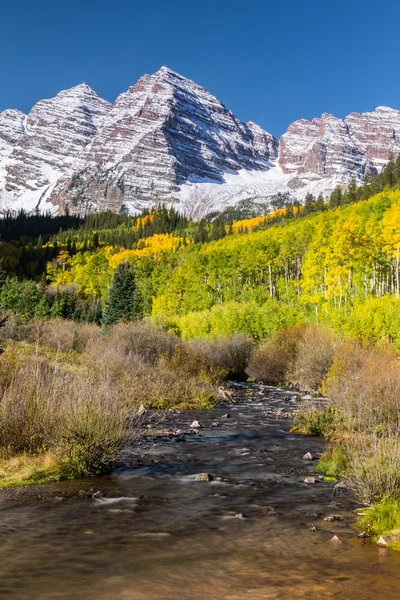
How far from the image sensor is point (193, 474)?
13031mm

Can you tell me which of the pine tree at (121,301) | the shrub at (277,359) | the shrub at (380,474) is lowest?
the shrub at (277,359)

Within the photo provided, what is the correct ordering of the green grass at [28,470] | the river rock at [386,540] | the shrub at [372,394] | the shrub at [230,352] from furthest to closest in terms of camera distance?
the shrub at [230,352] < the shrub at [372,394] < the green grass at [28,470] < the river rock at [386,540]

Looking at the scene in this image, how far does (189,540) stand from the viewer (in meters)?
8.59

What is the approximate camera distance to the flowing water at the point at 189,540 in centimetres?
682

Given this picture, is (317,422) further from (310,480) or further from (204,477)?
(204,477)

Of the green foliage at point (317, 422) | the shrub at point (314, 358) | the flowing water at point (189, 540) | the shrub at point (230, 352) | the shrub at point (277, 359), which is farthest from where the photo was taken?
the shrub at point (230, 352)

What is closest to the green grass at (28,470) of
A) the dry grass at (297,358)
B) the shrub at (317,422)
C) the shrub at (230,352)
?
the shrub at (317,422)

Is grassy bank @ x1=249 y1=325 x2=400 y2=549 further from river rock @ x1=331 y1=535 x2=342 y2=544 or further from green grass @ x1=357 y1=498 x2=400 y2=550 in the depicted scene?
river rock @ x1=331 y1=535 x2=342 y2=544

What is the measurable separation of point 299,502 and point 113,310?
52.1m

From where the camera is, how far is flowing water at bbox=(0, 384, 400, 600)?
268 inches

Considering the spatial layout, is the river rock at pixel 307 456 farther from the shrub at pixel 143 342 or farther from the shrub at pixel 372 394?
the shrub at pixel 143 342

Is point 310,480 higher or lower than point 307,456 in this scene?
higher

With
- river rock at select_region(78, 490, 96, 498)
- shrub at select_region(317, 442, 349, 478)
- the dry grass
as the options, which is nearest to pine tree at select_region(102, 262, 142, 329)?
the dry grass

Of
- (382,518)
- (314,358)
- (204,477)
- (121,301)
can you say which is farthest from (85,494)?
(121,301)
